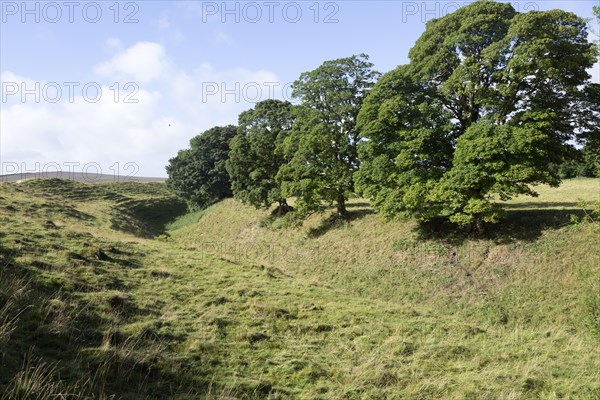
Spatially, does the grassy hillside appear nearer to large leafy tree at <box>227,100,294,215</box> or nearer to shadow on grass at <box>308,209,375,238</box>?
shadow on grass at <box>308,209,375,238</box>

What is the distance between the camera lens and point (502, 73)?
20.6 m

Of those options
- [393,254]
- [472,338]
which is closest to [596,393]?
[472,338]

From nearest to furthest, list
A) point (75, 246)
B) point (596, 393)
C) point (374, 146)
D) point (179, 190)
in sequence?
point (596, 393) < point (75, 246) < point (374, 146) < point (179, 190)

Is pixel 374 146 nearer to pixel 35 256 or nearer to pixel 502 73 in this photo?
pixel 502 73

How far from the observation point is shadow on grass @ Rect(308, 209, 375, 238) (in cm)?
3375

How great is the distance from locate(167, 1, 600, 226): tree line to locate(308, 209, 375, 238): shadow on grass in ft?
7.28

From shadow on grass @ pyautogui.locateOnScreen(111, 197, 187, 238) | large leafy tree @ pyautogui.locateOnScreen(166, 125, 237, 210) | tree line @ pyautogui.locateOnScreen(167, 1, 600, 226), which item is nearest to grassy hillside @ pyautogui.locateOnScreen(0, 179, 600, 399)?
tree line @ pyautogui.locateOnScreen(167, 1, 600, 226)

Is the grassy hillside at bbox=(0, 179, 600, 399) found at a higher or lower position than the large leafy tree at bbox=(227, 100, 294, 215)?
lower

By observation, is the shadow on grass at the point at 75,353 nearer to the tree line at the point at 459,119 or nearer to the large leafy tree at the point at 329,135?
the tree line at the point at 459,119

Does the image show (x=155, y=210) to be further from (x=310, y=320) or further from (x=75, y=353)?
(x=75, y=353)

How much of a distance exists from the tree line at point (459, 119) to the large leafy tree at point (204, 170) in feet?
88.4

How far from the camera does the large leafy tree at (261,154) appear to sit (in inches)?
1563

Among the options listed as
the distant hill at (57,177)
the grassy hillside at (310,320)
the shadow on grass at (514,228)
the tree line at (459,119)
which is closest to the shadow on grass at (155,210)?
the distant hill at (57,177)

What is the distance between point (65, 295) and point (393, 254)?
20.8 metres
